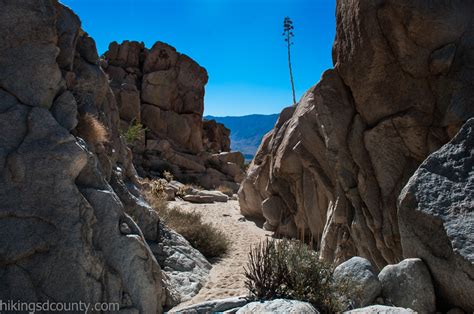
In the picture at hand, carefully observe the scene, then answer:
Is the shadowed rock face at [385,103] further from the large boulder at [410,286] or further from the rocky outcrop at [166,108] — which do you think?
the rocky outcrop at [166,108]

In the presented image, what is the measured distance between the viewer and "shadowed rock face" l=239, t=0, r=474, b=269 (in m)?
6.76

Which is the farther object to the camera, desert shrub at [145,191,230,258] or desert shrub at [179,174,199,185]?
desert shrub at [179,174,199,185]

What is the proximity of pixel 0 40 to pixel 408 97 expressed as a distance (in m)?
6.81

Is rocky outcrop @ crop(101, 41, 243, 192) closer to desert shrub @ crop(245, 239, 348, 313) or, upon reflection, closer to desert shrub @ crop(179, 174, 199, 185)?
desert shrub @ crop(179, 174, 199, 185)

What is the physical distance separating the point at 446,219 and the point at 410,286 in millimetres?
931

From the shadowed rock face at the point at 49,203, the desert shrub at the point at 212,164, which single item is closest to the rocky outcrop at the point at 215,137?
the desert shrub at the point at 212,164

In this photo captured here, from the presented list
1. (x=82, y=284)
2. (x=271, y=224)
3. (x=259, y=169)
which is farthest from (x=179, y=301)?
(x=259, y=169)

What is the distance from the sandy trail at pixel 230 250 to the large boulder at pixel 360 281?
6.75ft

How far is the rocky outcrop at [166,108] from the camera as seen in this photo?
27.6m

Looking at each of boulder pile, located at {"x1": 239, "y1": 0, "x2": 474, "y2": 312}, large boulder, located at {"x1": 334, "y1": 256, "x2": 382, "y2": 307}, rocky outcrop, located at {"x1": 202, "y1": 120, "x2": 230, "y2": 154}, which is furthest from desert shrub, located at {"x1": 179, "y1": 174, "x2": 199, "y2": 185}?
large boulder, located at {"x1": 334, "y1": 256, "x2": 382, "y2": 307}

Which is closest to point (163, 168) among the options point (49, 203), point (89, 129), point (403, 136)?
point (89, 129)

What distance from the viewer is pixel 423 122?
7020 millimetres

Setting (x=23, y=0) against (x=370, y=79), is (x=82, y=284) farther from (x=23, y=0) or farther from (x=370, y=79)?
(x=370, y=79)

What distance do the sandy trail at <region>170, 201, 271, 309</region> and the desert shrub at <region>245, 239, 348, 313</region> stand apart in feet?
5.50
